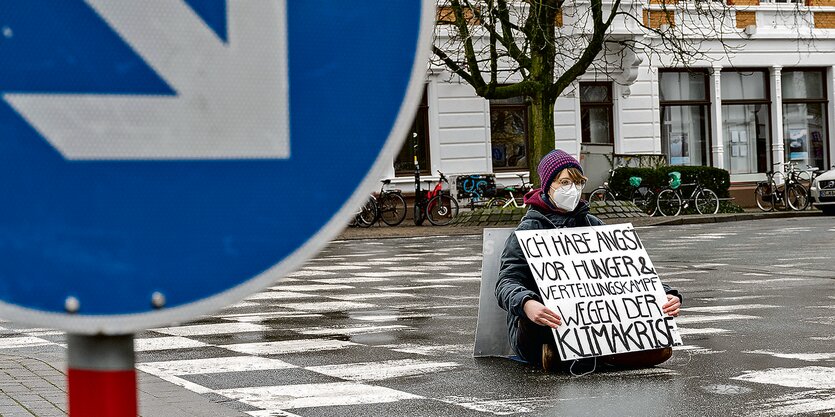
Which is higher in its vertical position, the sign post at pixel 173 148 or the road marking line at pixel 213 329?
the sign post at pixel 173 148

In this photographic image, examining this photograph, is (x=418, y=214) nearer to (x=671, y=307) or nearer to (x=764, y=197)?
(x=764, y=197)

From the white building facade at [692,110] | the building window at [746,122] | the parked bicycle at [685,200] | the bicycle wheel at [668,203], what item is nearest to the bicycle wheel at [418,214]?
the white building facade at [692,110]

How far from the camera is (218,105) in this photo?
149 cm

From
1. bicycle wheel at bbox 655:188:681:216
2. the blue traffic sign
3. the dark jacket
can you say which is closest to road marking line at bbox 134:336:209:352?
the dark jacket

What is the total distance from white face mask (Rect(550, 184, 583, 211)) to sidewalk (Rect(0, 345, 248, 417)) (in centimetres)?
270

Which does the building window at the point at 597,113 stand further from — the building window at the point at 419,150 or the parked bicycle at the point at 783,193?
the building window at the point at 419,150

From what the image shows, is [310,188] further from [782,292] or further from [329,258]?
[329,258]

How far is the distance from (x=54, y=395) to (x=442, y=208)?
24712 millimetres

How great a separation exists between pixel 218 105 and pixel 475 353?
25.5ft

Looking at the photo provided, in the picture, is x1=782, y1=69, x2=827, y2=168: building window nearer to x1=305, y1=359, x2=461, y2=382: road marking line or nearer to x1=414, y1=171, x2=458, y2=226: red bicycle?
x1=414, y1=171, x2=458, y2=226: red bicycle

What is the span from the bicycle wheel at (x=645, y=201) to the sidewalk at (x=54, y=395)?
2518 cm

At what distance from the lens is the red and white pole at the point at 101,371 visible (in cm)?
146

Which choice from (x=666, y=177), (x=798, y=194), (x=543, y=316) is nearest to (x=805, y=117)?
(x=798, y=194)

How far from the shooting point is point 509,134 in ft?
118
